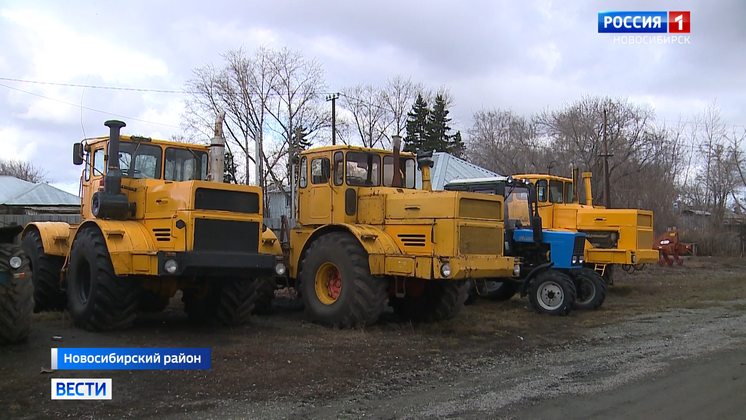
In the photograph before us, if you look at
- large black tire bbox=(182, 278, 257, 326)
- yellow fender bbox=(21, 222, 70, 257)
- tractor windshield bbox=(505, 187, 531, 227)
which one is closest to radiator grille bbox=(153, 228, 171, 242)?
large black tire bbox=(182, 278, 257, 326)

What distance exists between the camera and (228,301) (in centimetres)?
994

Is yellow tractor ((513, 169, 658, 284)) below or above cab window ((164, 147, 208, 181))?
below

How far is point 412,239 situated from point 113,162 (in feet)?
14.9

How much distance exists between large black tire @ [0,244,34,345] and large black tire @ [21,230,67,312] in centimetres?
298

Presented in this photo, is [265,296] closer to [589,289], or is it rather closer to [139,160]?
[139,160]

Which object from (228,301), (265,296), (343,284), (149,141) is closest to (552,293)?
(343,284)

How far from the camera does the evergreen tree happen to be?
47.8 meters

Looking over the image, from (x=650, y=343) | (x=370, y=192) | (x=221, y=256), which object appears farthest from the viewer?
(x=370, y=192)

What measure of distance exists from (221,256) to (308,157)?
3.29 metres

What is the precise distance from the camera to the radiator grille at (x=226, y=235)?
8.88 m

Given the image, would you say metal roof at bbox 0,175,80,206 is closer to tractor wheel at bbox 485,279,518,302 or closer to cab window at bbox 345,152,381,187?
tractor wheel at bbox 485,279,518,302

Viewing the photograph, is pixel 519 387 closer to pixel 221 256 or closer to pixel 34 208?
pixel 221 256

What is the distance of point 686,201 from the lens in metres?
51.4

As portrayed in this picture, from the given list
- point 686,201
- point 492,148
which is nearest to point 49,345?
point 492,148
